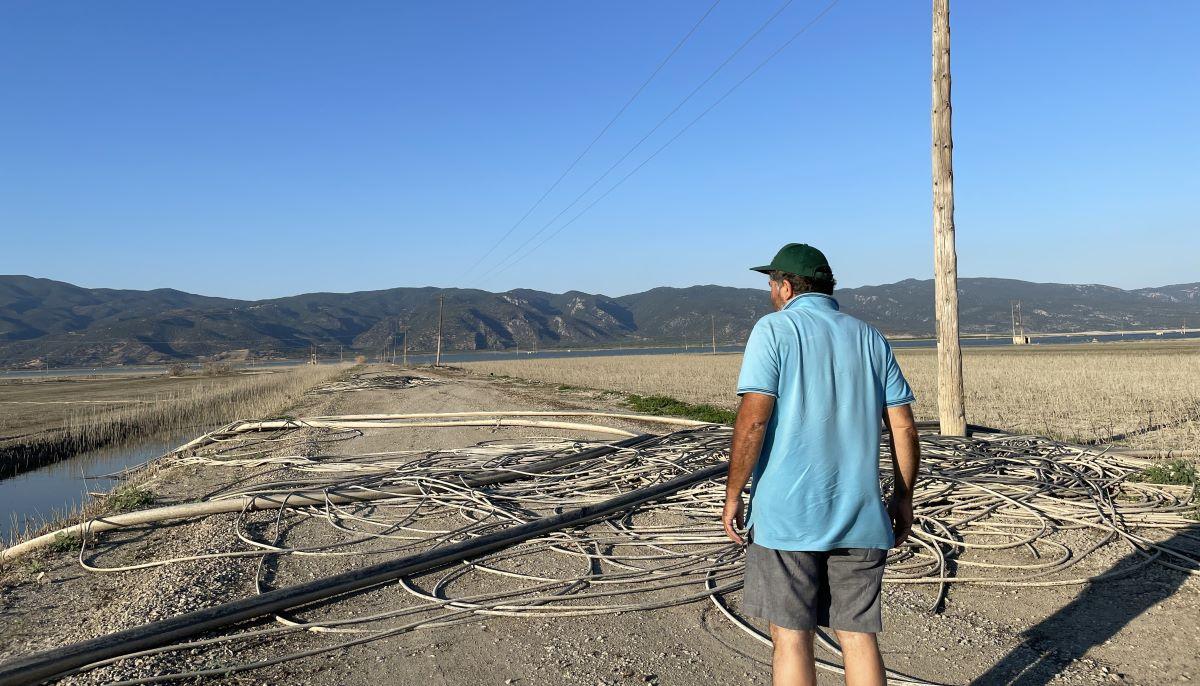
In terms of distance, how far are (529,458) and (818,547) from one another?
6.68 m

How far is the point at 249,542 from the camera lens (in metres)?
5.80

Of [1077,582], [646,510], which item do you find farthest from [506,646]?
[1077,582]

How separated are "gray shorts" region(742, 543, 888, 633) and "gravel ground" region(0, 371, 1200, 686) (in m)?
1.04

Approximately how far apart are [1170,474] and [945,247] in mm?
3548

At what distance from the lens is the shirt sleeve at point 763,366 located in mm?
2568

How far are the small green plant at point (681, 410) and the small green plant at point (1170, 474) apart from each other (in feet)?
23.2

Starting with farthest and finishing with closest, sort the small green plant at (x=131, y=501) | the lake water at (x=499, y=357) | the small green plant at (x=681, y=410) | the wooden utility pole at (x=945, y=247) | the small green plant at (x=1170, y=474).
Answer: the lake water at (x=499, y=357) → the small green plant at (x=681, y=410) → the wooden utility pole at (x=945, y=247) → the small green plant at (x=131, y=501) → the small green plant at (x=1170, y=474)

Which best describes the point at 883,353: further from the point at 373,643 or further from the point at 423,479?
the point at 423,479

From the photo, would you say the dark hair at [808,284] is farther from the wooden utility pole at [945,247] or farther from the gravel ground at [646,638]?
the wooden utility pole at [945,247]

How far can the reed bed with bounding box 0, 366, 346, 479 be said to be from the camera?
16.4m

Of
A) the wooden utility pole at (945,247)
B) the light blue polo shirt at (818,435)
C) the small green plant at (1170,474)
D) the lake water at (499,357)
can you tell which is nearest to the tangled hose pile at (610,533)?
the small green plant at (1170,474)

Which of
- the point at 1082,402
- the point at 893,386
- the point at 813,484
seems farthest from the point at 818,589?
the point at 1082,402

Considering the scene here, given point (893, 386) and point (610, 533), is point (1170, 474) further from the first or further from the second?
point (893, 386)

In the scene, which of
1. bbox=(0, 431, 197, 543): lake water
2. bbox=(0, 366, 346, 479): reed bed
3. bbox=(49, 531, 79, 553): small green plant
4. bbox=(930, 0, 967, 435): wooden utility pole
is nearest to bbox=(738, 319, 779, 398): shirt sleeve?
bbox=(49, 531, 79, 553): small green plant
